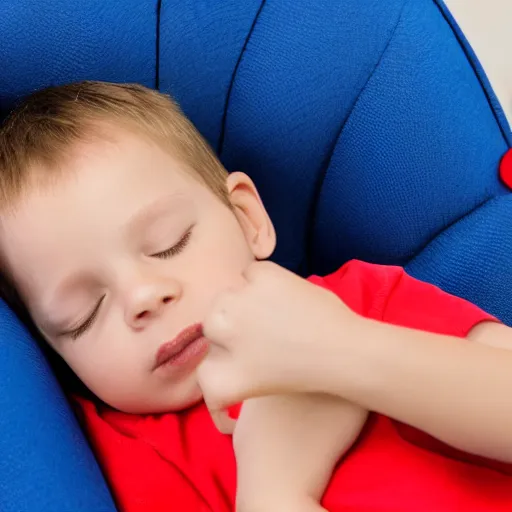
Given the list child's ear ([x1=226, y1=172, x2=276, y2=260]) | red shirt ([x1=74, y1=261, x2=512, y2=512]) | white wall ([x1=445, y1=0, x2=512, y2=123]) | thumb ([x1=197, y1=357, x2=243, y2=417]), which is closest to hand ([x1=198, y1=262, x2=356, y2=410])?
thumb ([x1=197, y1=357, x2=243, y2=417])

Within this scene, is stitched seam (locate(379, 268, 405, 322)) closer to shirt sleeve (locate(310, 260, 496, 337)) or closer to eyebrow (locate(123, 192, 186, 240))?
shirt sleeve (locate(310, 260, 496, 337))

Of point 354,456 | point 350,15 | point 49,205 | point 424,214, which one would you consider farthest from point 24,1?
point 354,456

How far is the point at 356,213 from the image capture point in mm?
990

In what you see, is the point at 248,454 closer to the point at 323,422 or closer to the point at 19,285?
the point at 323,422

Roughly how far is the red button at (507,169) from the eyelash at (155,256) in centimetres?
43

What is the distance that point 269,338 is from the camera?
58 cm

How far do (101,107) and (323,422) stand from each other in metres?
0.47

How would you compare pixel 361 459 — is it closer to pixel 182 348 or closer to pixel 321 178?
pixel 182 348

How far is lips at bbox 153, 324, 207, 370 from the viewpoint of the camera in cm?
77

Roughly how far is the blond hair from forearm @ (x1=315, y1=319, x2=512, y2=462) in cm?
36

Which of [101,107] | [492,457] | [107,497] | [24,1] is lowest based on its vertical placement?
[107,497]

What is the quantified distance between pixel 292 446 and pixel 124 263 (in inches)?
10.5

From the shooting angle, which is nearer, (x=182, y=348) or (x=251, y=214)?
(x=182, y=348)

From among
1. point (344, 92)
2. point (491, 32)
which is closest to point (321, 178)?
point (344, 92)
